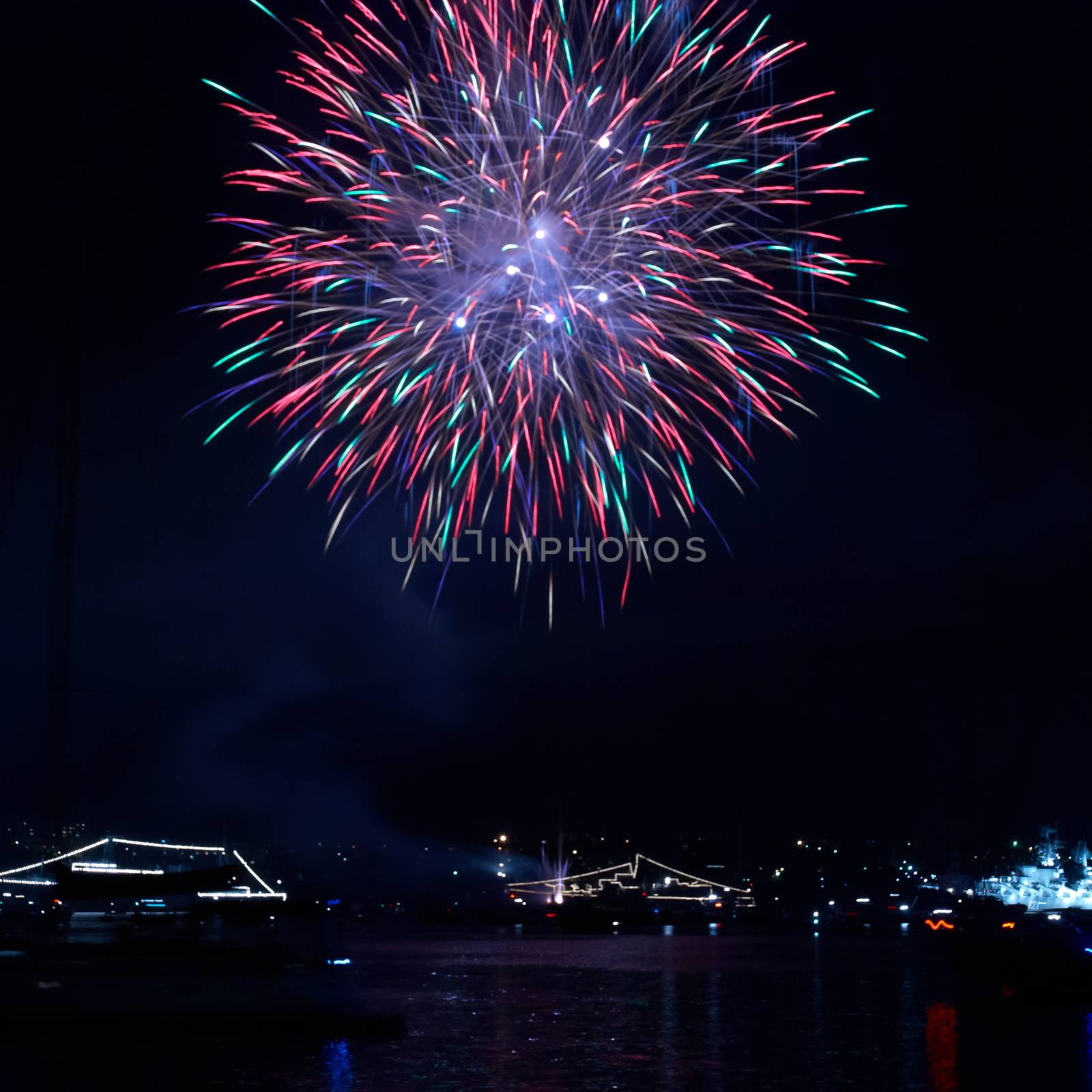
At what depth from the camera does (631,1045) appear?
2791 centimetres

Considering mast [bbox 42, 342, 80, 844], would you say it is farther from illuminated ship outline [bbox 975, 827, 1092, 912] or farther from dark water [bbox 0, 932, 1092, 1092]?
illuminated ship outline [bbox 975, 827, 1092, 912]

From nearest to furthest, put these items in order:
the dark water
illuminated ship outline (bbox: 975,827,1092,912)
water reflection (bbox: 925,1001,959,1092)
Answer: water reflection (bbox: 925,1001,959,1092) → the dark water → illuminated ship outline (bbox: 975,827,1092,912)

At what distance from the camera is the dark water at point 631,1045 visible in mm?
22281

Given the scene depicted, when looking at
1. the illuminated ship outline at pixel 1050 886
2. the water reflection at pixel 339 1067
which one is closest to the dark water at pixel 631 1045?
the water reflection at pixel 339 1067

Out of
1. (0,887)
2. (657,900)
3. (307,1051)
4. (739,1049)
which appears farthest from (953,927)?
(657,900)

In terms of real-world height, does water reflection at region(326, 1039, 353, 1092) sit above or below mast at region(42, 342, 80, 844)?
below

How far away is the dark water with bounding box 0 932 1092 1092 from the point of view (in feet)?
73.1

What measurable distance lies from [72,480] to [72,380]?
2.24 metres

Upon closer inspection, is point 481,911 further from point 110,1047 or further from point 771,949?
point 110,1047

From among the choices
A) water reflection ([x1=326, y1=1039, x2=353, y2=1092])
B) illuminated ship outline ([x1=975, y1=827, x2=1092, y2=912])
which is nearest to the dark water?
water reflection ([x1=326, y1=1039, x2=353, y2=1092])

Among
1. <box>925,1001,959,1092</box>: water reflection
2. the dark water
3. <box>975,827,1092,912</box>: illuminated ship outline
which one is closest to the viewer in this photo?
<box>925,1001,959,1092</box>: water reflection

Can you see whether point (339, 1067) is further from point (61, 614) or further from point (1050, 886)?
point (1050, 886)

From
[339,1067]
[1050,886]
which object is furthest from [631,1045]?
[1050,886]

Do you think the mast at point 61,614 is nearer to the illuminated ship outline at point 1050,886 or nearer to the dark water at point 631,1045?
the dark water at point 631,1045
